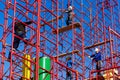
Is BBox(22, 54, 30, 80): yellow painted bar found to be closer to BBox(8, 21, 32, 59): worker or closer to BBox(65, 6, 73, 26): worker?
BBox(8, 21, 32, 59): worker

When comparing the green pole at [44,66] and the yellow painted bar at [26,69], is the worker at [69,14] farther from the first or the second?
the green pole at [44,66]

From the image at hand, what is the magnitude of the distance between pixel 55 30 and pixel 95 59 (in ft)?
12.1

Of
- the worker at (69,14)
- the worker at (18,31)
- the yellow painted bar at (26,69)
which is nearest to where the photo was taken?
the yellow painted bar at (26,69)

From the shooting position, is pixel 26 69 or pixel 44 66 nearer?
pixel 44 66

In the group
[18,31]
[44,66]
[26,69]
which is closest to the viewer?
[44,66]

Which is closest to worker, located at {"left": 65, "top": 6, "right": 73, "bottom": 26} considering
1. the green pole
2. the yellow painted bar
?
the yellow painted bar

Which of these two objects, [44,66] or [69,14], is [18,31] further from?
[69,14]

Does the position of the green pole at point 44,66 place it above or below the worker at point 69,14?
below

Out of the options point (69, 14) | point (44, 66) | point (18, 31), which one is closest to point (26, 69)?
point (44, 66)

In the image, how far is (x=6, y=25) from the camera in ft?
67.0

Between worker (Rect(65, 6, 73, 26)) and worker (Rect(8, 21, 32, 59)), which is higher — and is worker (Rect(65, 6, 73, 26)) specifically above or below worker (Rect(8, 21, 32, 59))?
above

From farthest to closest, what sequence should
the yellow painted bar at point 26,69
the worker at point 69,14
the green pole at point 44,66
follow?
the worker at point 69,14 → the yellow painted bar at point 26,69 → the green pole at point 44,66

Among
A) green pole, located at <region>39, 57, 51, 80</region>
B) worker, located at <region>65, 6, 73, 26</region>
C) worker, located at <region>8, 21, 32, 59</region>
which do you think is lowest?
green pole, located at <region>39, 57, 51, 80</region>

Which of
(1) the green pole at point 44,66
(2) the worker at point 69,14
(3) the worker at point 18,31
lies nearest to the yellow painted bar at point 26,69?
(1) the green pole at point 44,66
